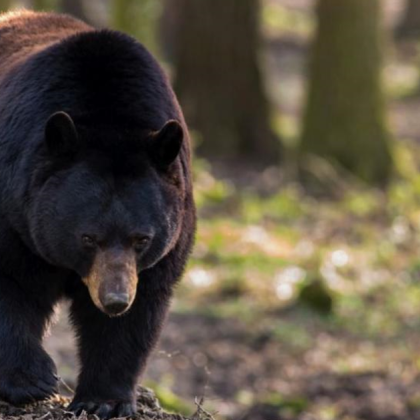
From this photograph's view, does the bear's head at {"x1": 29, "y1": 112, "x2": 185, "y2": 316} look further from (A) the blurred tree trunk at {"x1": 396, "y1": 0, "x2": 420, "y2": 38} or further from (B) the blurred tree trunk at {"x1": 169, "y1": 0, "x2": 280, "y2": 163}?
(A) the blurred tree trunk at {"x1": 396, "y1": 0, "x2": 420, "y2": 38}

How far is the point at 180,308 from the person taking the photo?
41.3ft

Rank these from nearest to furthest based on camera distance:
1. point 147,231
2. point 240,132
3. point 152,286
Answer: point 147,231, point 152,286, point 240,132

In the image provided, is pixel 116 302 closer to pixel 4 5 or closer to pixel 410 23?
pixel 4 5

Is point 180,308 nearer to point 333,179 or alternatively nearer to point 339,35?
point 333,179

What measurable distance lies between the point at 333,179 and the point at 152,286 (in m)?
11.5

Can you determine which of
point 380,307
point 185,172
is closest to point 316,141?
point 380,307

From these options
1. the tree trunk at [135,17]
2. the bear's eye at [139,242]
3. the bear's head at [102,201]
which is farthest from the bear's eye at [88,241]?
the tree trunk at [135,17]

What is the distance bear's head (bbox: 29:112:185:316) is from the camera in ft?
18.3

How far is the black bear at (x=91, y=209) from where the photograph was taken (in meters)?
5.62

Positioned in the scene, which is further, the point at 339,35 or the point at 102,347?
the point at 339,35

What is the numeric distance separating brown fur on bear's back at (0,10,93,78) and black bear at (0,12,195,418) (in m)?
0.07

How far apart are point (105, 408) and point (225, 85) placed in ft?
42.8

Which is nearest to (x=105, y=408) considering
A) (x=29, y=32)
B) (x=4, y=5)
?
(x=29, y=32)

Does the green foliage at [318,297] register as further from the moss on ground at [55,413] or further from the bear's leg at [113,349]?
the bear's leg at [113,349]
